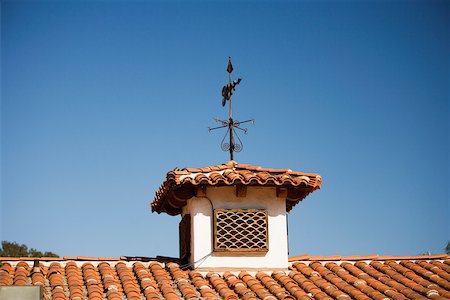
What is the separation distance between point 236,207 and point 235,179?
81 cm

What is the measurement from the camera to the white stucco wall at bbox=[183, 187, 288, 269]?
14844 mm

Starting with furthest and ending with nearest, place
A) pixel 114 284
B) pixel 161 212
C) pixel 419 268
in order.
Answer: pixel 161 212, pixel 419 268, pixel 114 284

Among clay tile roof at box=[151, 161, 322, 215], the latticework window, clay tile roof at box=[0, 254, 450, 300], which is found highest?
clay tile roof at box=[151, 161, 322, 215]

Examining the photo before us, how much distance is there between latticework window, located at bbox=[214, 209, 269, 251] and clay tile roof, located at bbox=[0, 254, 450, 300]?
0.52 meters

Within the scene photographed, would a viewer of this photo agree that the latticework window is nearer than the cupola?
No

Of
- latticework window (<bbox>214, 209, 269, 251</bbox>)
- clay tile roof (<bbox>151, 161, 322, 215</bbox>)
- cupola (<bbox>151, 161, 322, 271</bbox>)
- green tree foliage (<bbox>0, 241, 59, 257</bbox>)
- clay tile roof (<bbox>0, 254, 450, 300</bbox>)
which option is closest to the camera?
clay tile roof (<bbox>0, 254, 450, 300</bbox>)

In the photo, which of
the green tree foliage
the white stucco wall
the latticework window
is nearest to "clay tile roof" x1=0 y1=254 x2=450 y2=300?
the white stucco wall

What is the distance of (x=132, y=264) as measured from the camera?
14727 millimetres

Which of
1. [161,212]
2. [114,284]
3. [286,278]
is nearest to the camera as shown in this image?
[114,284]

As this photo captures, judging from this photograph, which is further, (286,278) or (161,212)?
(161,212)

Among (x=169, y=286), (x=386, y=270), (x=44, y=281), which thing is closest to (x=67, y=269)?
(x=44, y=281)

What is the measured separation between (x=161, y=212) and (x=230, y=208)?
8.46 feet

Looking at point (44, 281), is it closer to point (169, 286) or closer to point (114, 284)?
point (114, 284)

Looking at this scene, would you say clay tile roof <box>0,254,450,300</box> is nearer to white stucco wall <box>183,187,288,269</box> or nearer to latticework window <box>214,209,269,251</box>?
white stucco wall <box>183,187,288,269</box>
